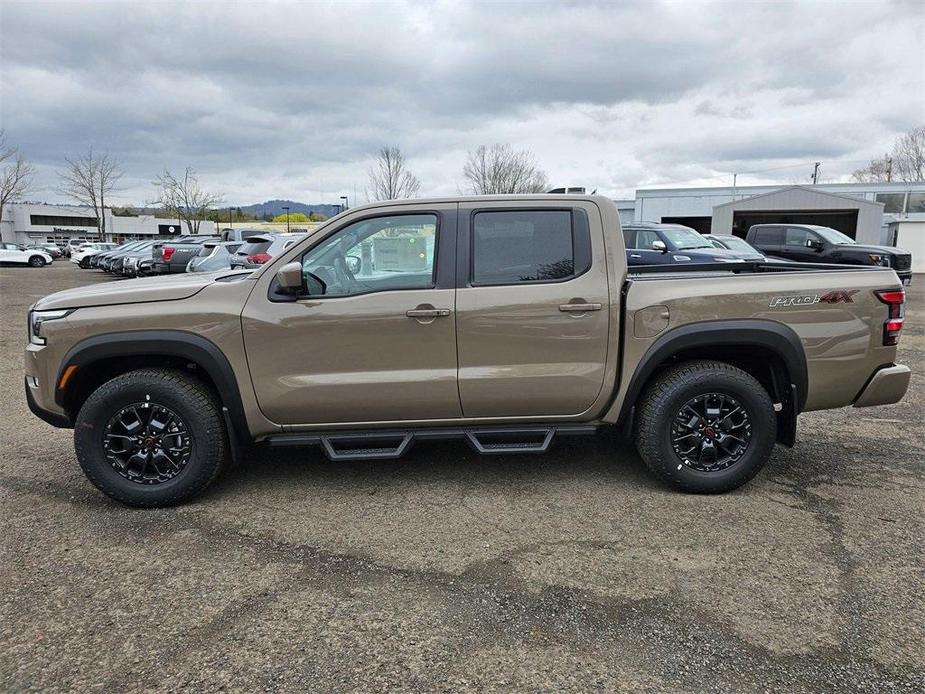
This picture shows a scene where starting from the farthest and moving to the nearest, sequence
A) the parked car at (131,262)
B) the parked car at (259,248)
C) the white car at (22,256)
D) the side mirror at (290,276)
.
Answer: the white car at (22,256)
the parked car at (131,262)
the parked car at (259,248)
the side mirror at (290,276)

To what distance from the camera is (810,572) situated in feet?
9.84

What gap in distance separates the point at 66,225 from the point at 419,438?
105311 mm

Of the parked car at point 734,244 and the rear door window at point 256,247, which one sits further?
the parked car at point 734,244

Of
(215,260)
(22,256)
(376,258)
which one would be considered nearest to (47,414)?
(376,258)

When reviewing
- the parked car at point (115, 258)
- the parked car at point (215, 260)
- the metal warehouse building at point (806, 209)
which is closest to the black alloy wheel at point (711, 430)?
the parked car at point (215, 260)

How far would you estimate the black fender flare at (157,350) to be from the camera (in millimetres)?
3596

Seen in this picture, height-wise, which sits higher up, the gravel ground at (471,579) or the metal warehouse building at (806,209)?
the metal warehouse building at (806,209)

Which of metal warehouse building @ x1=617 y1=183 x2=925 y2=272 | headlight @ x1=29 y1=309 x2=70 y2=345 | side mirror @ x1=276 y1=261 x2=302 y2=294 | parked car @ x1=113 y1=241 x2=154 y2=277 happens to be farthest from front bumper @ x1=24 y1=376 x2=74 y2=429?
metal warehouse building @ x1=617 y1=183 x2=925 y2=272

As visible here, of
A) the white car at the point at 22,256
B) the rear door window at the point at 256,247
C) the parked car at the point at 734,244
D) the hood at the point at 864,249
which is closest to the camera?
the rear door window at the point at 256,247

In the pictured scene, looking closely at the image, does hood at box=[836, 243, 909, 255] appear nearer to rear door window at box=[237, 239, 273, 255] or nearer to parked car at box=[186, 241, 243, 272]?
rear door window at box=[237, 239, 273, 255]

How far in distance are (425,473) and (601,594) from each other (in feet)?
5.65

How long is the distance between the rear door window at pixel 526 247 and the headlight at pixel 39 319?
2.48 meters

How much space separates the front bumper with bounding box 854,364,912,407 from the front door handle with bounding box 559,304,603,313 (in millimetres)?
1838

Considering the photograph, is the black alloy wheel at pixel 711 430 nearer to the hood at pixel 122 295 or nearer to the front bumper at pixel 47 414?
the hood at pixel 122 295
